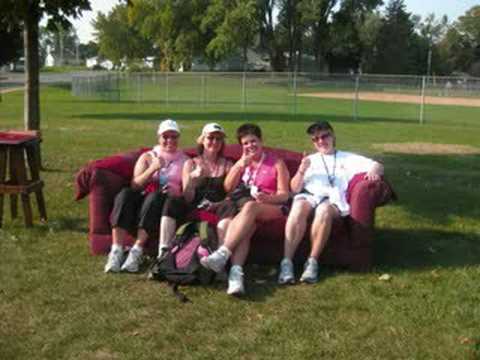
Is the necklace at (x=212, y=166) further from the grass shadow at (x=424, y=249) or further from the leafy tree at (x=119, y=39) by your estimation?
the leafy tree at (x=119, y=39)

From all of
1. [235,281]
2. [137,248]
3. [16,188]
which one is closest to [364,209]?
[235,281]

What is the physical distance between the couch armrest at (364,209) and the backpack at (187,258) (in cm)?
112

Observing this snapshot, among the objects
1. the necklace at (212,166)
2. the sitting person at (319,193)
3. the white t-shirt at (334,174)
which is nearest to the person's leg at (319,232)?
the sitting person at (319,193)

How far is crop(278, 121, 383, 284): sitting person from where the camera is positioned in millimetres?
5457

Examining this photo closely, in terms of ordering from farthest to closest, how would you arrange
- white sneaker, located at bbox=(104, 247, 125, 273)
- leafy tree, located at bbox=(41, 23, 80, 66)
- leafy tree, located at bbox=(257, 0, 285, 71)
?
leafy tree, located at bbox=(41, 23, 80, 66)
leafy tree, located at bbox=(257, 0, 285, 71)
white sneaker, located at bbox=(104, 247, 125, 273)

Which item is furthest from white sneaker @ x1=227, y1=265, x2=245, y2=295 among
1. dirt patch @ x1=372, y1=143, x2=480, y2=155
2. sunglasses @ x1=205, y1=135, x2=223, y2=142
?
dirt patch @ x1=372, y1=143, x2=480, y2=155

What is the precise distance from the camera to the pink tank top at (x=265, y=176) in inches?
228

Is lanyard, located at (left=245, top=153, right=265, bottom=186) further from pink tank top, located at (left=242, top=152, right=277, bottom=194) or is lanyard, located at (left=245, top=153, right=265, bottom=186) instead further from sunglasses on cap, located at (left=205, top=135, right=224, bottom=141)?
sunglasses on cap, located at (left=205, top=135, right=224, bottom=141)

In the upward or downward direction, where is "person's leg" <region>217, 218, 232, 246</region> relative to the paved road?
upward

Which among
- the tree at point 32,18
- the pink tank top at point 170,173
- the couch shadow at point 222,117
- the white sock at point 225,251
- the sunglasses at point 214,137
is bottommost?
the couch shadow at point 222,117

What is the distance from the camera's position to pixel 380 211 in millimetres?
7926

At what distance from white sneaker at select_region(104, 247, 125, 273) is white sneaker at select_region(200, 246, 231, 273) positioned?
30.9 inches

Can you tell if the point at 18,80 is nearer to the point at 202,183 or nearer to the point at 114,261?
the point at 202,183

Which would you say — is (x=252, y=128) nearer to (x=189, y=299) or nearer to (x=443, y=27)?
(x=189, y=299)
